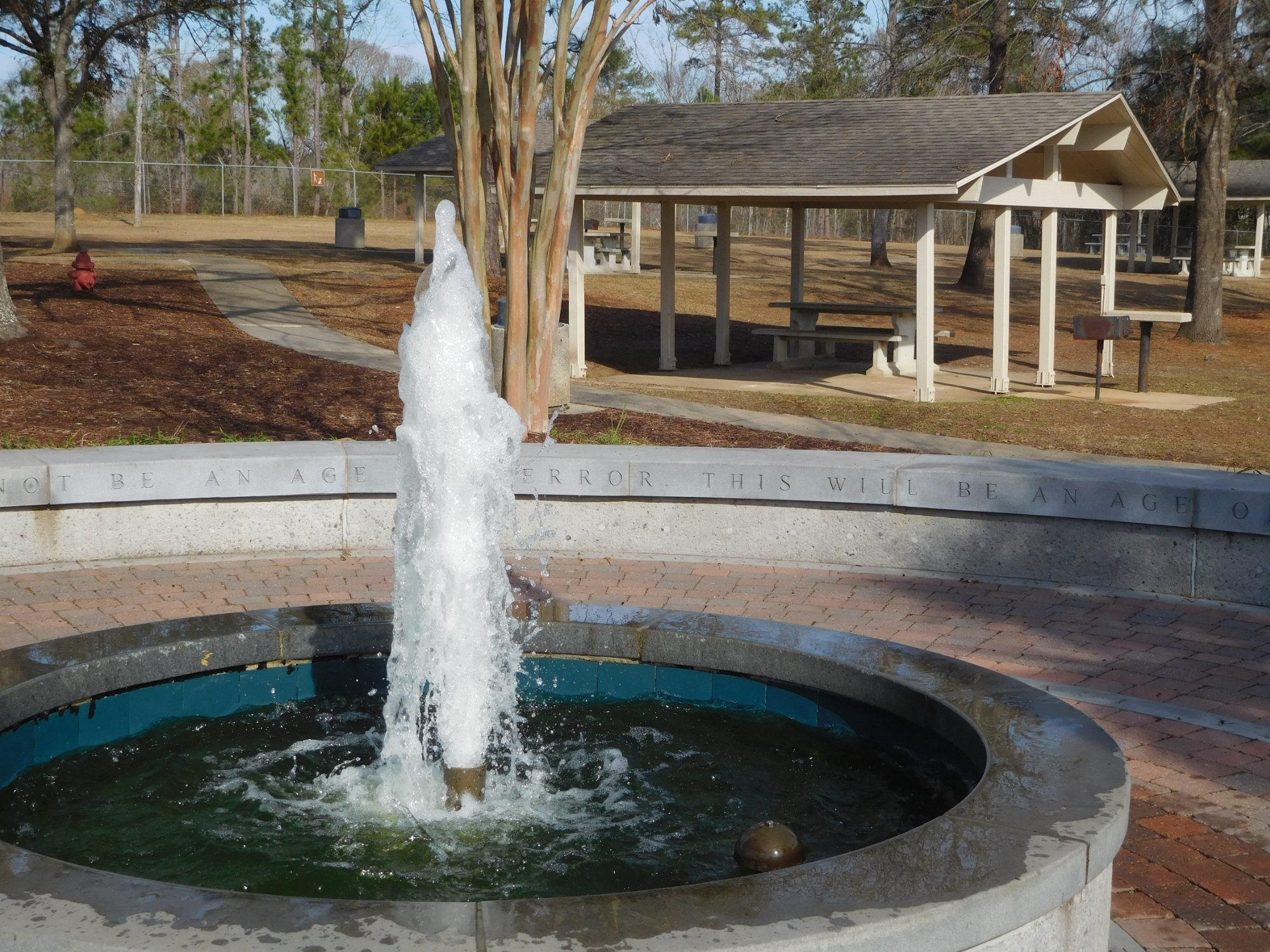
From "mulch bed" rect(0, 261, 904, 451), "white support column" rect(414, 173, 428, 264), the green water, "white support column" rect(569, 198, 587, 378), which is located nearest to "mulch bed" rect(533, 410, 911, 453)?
"mulch bed" rect(0, 261, 904, 451)

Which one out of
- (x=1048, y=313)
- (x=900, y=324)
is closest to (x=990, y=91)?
(x=900, y=324)

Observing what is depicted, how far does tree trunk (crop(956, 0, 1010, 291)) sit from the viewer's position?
2989 cm

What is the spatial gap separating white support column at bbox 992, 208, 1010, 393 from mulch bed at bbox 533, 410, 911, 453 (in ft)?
19.1

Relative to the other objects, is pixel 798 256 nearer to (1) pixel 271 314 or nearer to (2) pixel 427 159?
(1) pixel 271 314

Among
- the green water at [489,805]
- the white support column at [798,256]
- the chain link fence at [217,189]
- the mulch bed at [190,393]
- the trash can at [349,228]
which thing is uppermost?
the chain link fence at [217,189]

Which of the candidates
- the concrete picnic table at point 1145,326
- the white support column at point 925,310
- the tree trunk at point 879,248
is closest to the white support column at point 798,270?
the white support column at point 925,310

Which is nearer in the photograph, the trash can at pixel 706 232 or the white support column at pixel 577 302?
the white support column at pixel 577 302

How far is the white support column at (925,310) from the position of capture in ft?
52.7

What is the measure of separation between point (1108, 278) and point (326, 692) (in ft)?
55.8

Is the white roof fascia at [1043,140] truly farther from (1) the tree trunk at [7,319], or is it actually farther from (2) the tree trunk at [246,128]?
(2) the tree trunk at [246,128]

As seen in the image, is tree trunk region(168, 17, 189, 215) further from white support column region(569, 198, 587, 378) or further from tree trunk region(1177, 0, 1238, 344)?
tree trunk region(1177, 0, 1238, 344)

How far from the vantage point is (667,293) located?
19375 millimetres

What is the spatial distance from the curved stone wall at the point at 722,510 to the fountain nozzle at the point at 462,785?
3569 millimetres

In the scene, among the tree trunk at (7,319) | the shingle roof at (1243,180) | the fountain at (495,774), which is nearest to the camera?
the fountain at (495,774)
